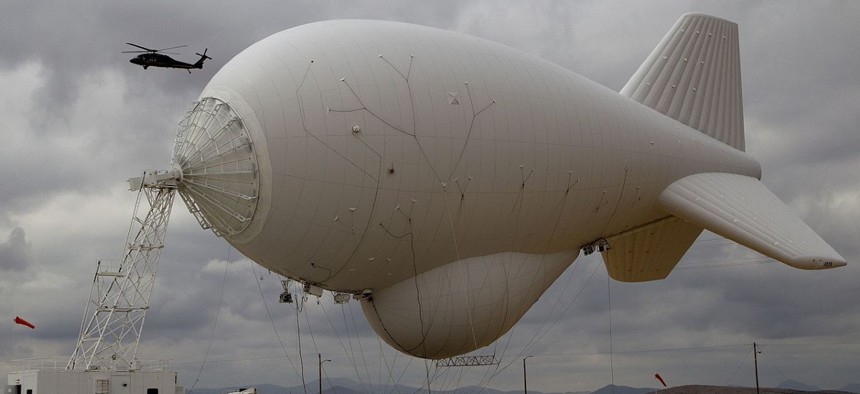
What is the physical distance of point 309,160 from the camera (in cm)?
2473

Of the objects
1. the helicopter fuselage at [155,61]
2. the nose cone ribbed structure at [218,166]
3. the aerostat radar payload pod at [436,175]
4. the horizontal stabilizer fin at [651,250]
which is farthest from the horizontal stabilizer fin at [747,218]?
the helicopter fuselage at [155,61]

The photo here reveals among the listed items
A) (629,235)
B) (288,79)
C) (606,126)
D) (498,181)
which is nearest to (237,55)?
(288,79)

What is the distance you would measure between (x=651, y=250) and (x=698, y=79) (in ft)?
25.3

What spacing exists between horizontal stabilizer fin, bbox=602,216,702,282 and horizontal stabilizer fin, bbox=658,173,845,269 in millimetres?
2941

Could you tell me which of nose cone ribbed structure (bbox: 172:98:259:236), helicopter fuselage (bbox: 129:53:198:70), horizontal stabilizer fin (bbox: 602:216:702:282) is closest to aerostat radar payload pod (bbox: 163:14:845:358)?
nose cone ribbed structure (bbox: 172:98:259:236)

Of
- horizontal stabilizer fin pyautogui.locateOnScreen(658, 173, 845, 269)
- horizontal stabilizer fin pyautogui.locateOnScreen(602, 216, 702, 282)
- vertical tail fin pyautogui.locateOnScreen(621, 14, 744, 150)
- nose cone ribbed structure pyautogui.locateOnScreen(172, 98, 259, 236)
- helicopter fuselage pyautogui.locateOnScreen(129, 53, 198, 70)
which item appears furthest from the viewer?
helicopter fuselage pyautogui.locateOnScreen(129, 53, 198, 70)

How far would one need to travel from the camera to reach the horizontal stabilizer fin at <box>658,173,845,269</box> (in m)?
32.3

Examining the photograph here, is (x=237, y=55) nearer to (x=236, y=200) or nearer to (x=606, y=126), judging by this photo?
(x=236, y=200)

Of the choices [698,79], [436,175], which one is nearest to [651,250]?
[698,79]

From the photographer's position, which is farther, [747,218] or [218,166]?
[747,218]

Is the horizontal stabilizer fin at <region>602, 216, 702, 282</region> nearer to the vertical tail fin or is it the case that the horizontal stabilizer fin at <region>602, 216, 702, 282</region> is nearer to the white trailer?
the vertical tail fin

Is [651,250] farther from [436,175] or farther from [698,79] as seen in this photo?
[436,175]

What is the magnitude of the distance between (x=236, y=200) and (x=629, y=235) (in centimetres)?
1865

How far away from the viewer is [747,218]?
3359 centimetres
